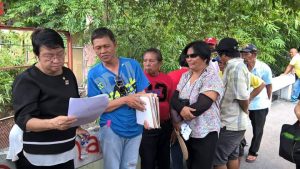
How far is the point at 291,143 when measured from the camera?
3016 millimetres

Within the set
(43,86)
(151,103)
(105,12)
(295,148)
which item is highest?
(105,12)

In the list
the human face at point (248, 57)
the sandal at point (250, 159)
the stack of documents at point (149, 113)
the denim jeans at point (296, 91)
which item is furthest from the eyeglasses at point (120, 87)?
the denim jeans at point (296, 91)

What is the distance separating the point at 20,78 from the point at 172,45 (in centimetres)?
406

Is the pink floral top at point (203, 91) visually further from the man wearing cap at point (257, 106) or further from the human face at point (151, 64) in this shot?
the man wearing cap at point (257, 106)

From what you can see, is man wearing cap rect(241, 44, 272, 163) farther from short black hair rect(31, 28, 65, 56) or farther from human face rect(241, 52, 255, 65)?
short black hair rect(31, 28, 65, 56)

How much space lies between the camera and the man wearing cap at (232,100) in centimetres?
337

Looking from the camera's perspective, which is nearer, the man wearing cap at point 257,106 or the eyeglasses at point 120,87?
the eyeglasses at point 120,87

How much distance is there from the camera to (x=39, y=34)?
6.34ft

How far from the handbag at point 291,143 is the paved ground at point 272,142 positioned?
5.57 feet

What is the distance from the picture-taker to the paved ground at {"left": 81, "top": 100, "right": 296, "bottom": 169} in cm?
474

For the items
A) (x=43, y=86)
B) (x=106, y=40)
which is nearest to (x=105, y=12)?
(x=106, y=40)

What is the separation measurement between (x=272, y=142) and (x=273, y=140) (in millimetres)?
129

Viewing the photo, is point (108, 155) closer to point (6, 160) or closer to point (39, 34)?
point (6, 160)

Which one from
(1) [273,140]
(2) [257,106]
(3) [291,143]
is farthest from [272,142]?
(3) [291,143]
